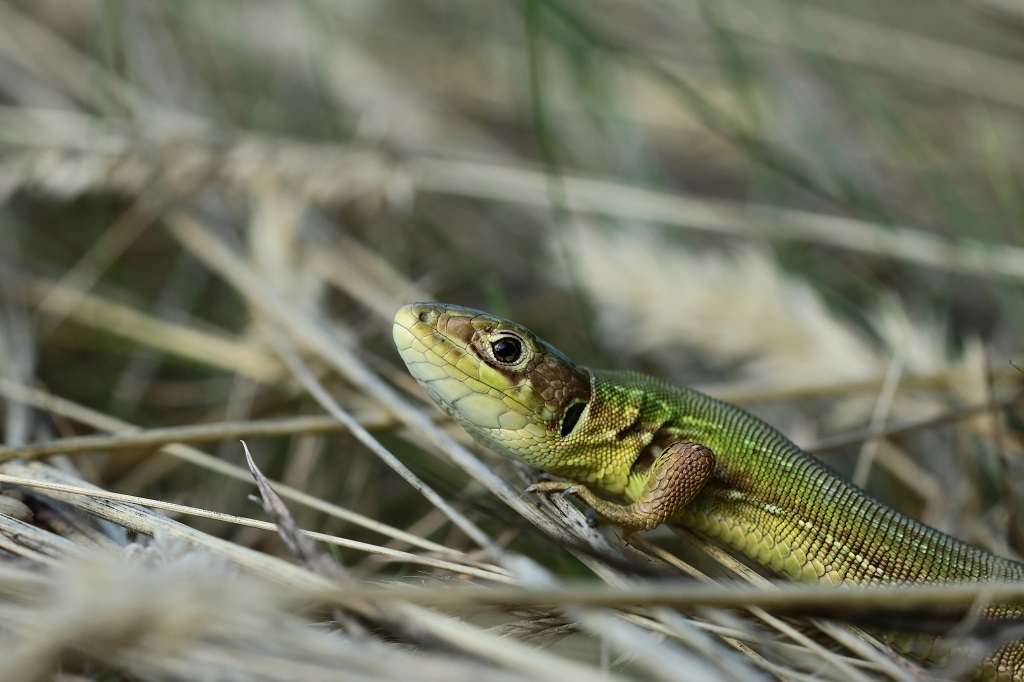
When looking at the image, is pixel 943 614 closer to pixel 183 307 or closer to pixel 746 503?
pixel 746 503

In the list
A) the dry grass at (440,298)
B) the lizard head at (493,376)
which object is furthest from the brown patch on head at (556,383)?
the dry grass at (440,298)

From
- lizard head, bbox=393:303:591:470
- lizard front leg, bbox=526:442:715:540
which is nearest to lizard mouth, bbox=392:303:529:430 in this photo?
lizard head, bbox=393:303:591:470

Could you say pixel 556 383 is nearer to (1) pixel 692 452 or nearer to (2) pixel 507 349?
(2) pixel 507 349

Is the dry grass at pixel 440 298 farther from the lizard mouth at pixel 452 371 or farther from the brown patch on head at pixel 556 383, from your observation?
the brown patch on head at pixel 556 383

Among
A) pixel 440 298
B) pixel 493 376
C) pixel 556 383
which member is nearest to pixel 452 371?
pixel 493 376

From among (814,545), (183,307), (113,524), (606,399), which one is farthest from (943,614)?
(183,307)

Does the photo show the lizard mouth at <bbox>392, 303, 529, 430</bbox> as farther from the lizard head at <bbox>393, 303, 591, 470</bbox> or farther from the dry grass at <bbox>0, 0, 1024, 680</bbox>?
the dry grass at <bbox>0, 0, 1024, 680</bbox>
